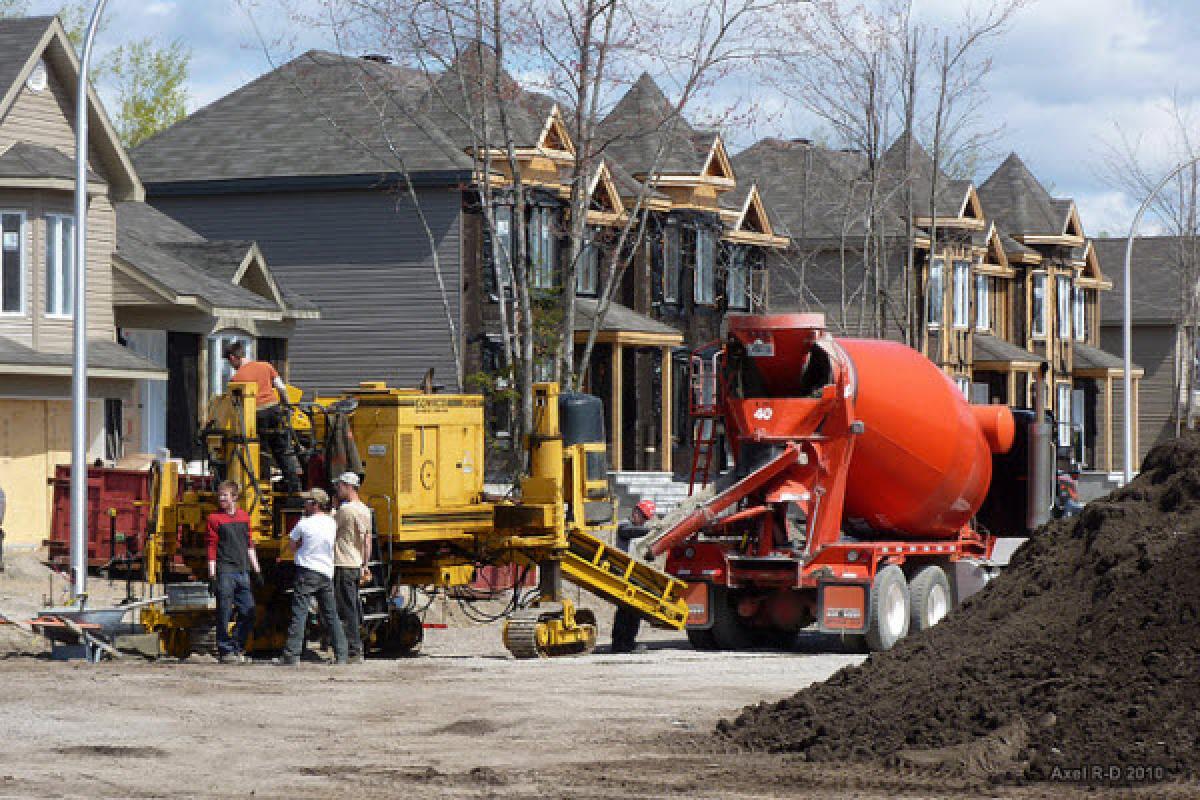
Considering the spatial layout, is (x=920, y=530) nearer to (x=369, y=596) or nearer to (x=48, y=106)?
(x=369, y=596)

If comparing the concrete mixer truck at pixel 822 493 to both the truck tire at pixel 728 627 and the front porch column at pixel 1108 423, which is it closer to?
the truck tire at pixel 728 627

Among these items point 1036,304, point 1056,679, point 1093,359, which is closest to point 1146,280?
point 1093,359

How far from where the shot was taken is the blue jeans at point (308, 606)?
799 inches

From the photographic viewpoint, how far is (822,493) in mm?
22484

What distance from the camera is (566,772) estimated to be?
13.4 metres

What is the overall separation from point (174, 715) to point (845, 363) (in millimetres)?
9425

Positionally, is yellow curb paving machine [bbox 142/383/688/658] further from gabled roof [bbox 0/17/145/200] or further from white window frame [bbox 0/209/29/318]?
gabled roof [bbox 0/17/145/200]

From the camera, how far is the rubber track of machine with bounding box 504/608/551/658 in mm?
21484

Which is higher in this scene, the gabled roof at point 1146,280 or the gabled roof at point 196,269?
the gabled roof at point 1146,280

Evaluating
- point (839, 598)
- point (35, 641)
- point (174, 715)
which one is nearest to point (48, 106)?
point (35, 641)

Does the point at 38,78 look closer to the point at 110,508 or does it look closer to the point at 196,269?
the point at 196,269

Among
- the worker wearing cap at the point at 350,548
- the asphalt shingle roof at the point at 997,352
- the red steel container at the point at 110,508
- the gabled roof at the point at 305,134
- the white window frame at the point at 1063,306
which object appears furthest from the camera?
the white window frame at the point at 1063,306

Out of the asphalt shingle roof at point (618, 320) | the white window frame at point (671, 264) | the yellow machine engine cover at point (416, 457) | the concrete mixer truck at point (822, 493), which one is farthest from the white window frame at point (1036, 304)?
the yellow machine engine cover at point (416, 457)

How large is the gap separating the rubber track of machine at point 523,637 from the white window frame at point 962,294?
42241 mm
